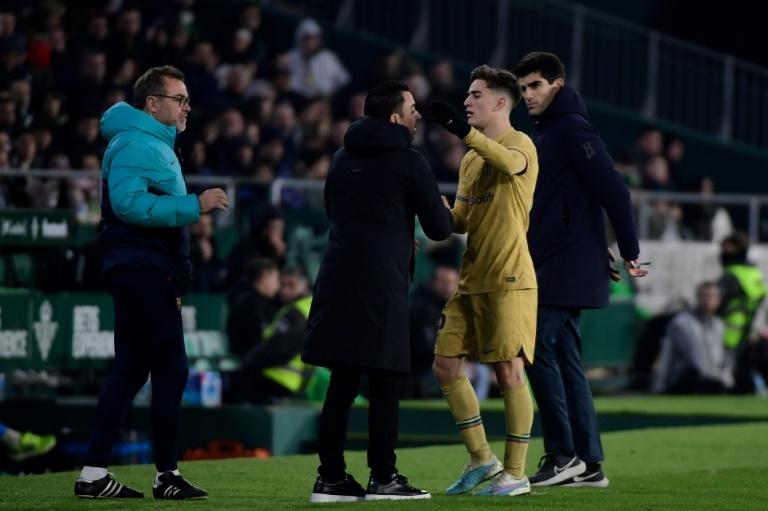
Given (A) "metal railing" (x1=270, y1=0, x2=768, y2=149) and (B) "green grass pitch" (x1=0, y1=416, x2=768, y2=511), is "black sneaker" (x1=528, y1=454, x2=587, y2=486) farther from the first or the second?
(A) "metal railing" (x1=270, y1=0, x2=768, y2=149)

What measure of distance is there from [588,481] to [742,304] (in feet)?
33.9

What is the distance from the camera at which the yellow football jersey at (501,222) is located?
8.82m

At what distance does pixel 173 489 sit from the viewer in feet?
28.1

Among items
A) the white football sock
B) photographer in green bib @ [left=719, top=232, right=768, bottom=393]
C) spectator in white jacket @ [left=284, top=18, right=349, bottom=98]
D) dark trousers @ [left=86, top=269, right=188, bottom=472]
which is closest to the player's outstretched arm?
dark trousers @ [left=86, top=269, right=188, bottom=472]

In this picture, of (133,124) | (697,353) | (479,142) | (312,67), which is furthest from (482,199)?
(312,67)

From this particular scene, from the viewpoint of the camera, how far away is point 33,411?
14.3 metres

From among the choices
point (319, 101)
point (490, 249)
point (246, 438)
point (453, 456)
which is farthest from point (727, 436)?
point (319, 101)

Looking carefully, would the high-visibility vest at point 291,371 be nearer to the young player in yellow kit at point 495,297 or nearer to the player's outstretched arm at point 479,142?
the young player in yellow kit at point 495,297

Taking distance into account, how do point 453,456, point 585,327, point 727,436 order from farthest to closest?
point 585,327 < point 727,436 < point 453,456

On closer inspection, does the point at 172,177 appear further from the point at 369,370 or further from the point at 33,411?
the point at 33,411

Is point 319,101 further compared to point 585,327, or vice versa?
point 319,101

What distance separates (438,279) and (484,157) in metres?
8.73

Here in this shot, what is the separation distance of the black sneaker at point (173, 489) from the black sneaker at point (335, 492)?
1.92 ft

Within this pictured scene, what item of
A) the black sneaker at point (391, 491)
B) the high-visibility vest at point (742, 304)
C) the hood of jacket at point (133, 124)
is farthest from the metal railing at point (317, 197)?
the black sneaker at point (391, 491)
